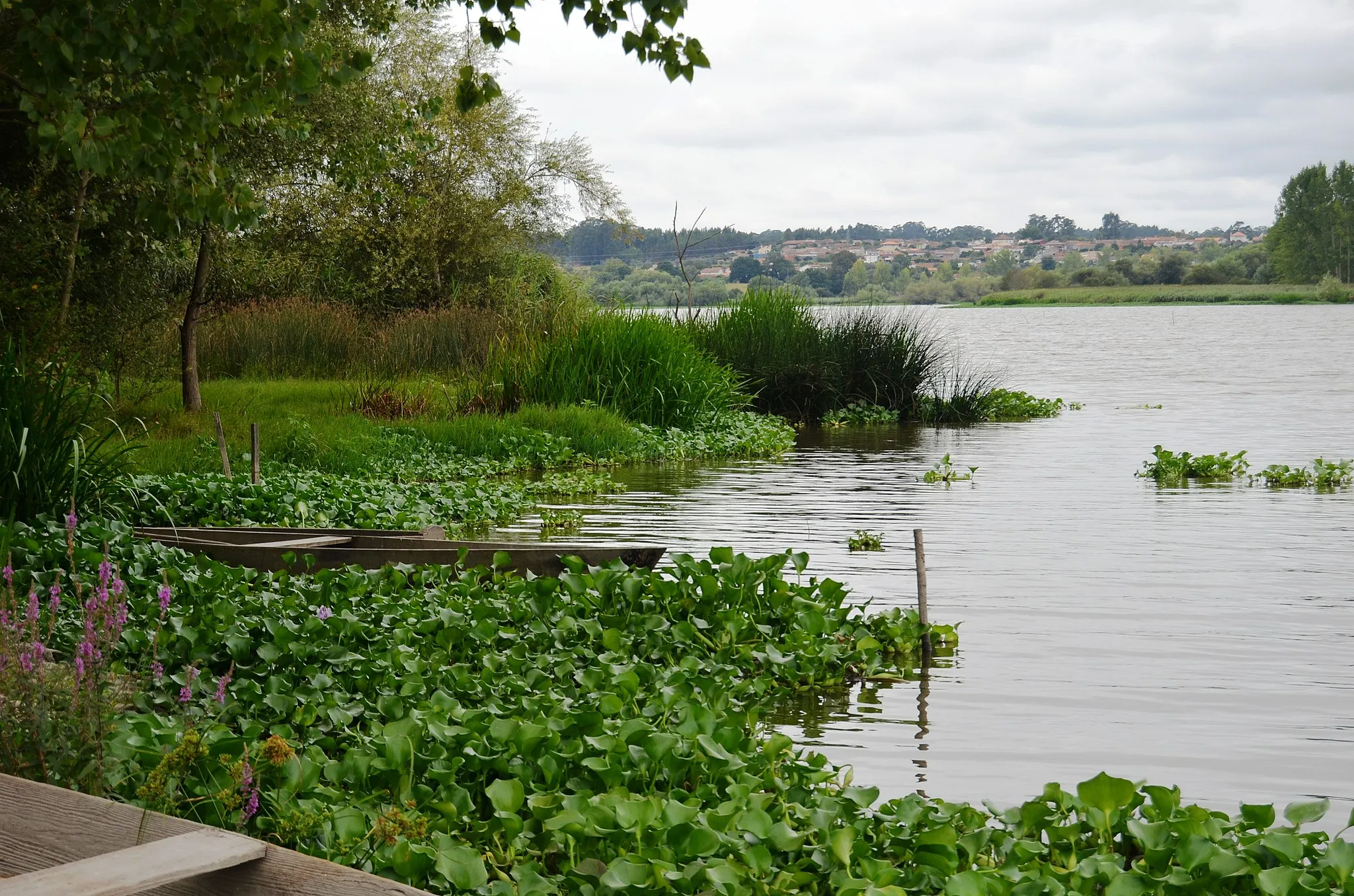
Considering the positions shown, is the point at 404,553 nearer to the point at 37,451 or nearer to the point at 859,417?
the point at 37,451

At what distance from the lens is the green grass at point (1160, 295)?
8638 cm

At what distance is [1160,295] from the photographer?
89875 mm

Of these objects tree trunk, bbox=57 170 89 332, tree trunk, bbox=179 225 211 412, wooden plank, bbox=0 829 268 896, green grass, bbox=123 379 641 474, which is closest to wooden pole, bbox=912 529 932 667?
wooden plank, bbox=0 829 268 896

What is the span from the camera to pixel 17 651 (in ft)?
12.0

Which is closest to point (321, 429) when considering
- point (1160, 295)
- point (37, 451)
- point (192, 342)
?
point (192, 342)

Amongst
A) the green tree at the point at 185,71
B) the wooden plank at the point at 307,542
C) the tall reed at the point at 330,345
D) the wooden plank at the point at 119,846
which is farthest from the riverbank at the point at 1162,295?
the wooden plank at the point at 119,846

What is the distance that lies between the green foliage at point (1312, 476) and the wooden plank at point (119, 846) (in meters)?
12.4

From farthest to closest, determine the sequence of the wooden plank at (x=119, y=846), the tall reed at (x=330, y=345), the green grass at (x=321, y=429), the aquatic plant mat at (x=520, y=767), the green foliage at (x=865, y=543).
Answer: the tall reed at (x=330, y=345) → the green grass at (x=321, y=429) → the green foliage at (x=865, y=543) → the aquatic plant mat at (x=520, y=767) → the wooden plank at (x=119, y=846)

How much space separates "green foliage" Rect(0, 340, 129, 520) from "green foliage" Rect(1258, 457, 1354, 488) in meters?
11.3

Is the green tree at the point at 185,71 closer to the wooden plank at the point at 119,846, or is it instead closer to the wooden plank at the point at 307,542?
the wooden plank at the point at 307,542

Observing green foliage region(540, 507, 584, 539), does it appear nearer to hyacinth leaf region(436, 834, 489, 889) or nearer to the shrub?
hyacinth leaf region(436, 834, 489, 889)

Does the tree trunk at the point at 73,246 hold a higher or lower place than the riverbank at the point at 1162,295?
lower

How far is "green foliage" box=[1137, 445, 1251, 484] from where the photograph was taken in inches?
522

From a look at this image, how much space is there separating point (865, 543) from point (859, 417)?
11273 mm
